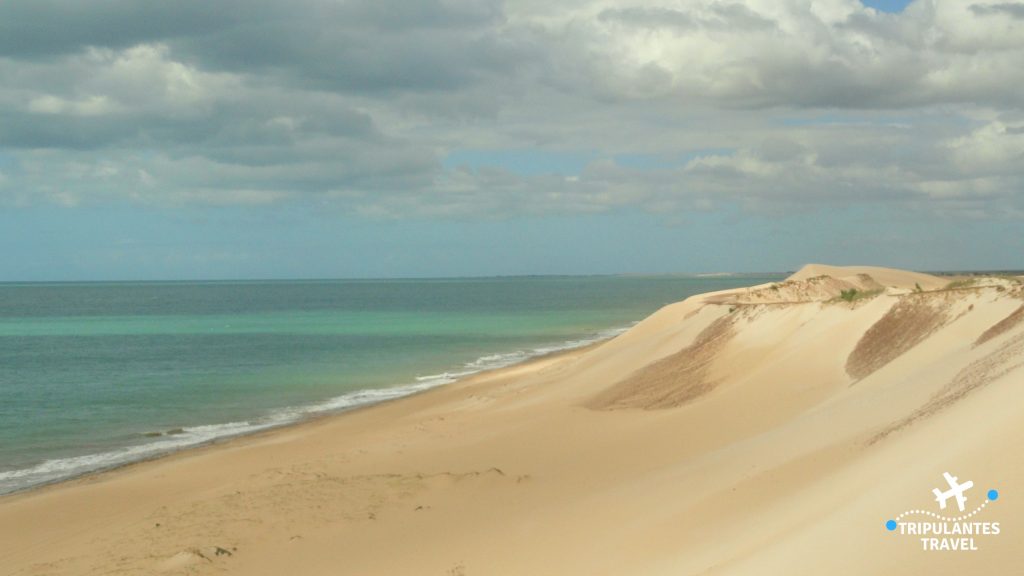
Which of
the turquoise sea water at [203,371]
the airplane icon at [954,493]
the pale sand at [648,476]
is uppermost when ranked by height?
the airplane icon at [954,493]

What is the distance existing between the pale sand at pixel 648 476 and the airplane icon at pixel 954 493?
8 centimetres

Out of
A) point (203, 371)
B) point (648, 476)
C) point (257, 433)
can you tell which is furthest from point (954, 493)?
point (203, 371)

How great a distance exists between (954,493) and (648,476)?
680 centimetres

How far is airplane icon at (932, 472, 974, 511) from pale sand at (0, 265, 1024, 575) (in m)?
0.08

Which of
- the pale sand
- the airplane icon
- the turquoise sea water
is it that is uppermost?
the airplane icon

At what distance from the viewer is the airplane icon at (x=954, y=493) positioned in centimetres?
749

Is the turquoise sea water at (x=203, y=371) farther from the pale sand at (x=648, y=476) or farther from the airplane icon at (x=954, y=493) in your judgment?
the airplane icon at (x=954, y=493)

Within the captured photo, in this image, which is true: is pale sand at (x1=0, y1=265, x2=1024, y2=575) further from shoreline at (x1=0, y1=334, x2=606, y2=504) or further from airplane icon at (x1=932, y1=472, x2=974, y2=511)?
shoreline at (x1=0, y1=334, x2=606, y2=504)

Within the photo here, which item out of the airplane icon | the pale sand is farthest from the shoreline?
the airplane icon

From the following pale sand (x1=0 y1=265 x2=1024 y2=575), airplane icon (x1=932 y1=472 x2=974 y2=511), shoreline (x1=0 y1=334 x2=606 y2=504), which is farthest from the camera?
shoreline (x1=0 y1=334 x2=606 y2=504)

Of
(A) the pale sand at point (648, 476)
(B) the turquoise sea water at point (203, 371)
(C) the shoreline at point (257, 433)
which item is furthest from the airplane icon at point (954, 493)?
(B) the turquoise sea water at point (203, 371)

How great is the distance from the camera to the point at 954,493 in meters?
7.62

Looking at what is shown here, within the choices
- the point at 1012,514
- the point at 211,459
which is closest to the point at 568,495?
the point at 1012,514

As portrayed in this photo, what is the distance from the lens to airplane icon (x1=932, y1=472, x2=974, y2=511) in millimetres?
7492
